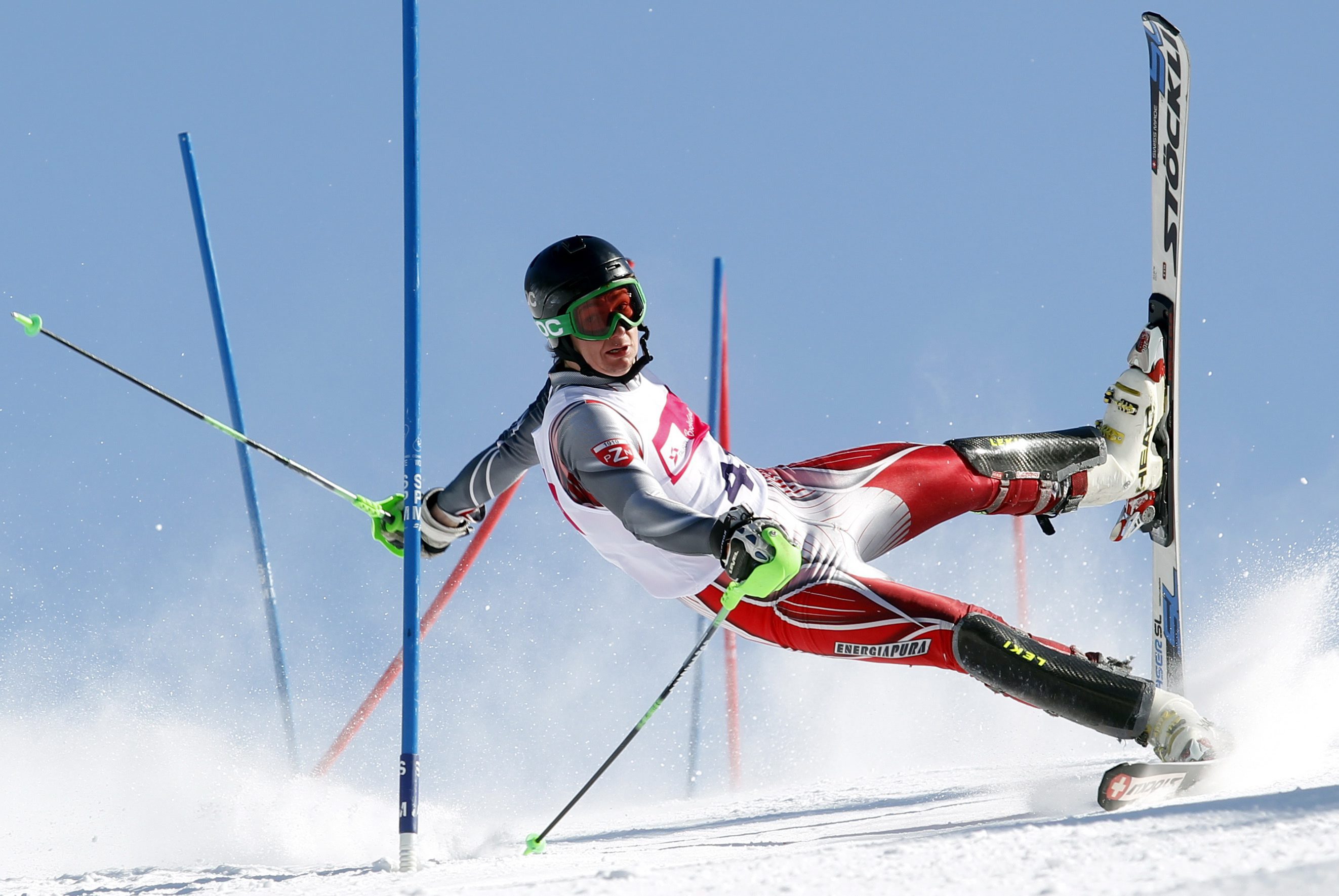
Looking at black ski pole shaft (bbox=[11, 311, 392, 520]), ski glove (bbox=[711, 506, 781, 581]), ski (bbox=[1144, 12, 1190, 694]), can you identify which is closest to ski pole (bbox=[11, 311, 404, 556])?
black ski pole shaft (bbox=[11, 311, 392, 520])

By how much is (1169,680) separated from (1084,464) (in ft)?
3.64

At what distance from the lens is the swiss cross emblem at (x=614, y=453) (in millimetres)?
2844

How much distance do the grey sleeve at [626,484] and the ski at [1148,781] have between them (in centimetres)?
105

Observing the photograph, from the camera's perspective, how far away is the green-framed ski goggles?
317 centimetres

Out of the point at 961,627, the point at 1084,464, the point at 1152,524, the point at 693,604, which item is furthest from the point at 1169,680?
the point at 693,604

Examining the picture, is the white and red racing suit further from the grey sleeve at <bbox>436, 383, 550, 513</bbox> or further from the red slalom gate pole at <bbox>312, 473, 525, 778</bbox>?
the red slalom gate pole at <bbox>312, 473, 525, 778</bbox>

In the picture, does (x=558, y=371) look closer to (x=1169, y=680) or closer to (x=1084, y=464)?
(x=1084, y=464)

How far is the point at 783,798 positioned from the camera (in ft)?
15.1

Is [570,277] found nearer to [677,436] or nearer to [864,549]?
[677,436]

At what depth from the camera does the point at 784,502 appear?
11.1 ft

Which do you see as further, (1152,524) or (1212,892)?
(1152,524)

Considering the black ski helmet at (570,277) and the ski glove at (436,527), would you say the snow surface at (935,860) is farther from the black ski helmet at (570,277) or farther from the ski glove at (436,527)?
the black ski helmet at (570,277)

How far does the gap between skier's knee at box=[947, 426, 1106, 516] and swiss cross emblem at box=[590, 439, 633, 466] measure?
130cm

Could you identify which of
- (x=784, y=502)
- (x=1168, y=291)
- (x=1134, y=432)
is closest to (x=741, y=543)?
(x=784, y=502)
